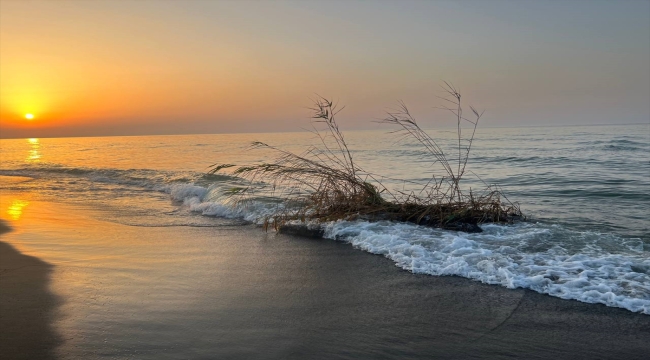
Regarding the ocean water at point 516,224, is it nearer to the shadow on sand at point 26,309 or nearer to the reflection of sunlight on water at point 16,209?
the reflection of sunlight on water at point 16,209

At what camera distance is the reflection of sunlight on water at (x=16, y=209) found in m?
9.02

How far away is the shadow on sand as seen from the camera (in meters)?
3.23

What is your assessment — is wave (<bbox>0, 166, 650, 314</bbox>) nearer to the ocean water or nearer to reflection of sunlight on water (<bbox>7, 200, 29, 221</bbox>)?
the ocean water

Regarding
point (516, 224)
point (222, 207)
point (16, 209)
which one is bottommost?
point (16, 209)

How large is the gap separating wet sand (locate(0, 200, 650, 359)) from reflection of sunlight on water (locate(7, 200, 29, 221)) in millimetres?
3713

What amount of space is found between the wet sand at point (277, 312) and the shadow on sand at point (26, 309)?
1 cm

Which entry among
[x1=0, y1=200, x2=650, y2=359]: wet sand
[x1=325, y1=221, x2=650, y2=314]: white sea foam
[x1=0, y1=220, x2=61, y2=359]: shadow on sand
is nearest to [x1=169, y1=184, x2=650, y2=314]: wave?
[x1=325, y1=221, x2=650, y2=314]: white sea foam

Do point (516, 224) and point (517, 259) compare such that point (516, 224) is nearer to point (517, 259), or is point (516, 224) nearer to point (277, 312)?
point (517, 259)

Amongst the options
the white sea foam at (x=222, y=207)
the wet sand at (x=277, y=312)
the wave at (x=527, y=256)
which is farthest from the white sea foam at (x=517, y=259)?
→ the white sea foam at (x=222, y=207)

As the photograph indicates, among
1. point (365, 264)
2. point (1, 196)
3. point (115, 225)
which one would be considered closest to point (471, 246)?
point (365, 264)

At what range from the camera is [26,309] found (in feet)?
13.1

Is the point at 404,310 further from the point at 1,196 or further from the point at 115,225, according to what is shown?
the point at 1,196

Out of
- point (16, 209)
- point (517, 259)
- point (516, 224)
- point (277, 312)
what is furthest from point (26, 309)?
point (16, 209)

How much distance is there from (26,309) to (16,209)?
286 inches
